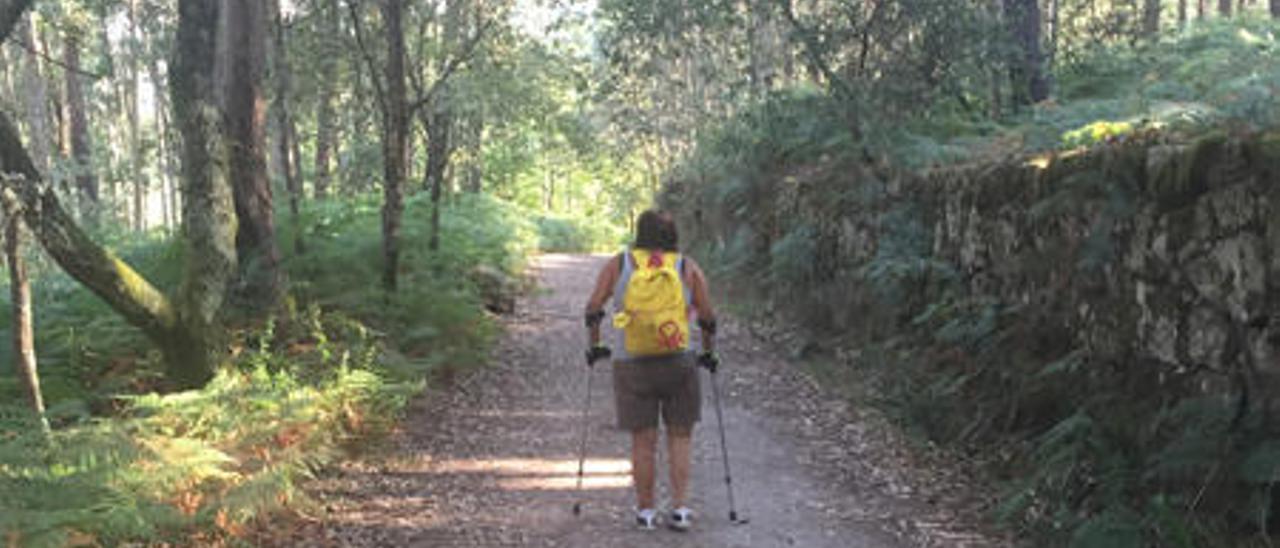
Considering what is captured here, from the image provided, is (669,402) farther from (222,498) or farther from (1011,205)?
(1011,205)

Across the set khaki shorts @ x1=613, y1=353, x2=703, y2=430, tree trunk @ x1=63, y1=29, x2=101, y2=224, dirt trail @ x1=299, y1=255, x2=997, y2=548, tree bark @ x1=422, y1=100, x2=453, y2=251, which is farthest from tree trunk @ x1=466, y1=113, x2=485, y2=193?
khaki shorts @ x1=613, y1=353, x2=703, y2=430

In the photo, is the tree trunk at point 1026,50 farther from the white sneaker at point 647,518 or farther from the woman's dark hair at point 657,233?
the white sneaker at point 647,518

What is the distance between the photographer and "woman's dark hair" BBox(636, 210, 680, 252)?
5.41 meters

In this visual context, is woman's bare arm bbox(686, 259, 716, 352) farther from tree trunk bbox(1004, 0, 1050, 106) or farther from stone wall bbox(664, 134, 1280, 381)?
tree trunk bbox(1004, 0, 1050, 106)

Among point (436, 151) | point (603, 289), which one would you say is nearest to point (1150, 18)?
point (436, 151)

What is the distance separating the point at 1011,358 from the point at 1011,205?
1282 millimetres

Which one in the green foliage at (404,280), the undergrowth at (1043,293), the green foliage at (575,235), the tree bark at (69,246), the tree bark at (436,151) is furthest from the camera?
the green foliage at (575,235)

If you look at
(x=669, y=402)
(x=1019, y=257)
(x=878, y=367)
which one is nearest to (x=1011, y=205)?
(x=1019, y=257)

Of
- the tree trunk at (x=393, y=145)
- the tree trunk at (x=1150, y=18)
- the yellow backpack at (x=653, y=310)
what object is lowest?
the yellow backpack at (x=653, y=310)

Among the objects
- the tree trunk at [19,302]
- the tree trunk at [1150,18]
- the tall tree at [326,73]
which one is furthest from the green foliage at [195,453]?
the tree trunk at [1150,18]

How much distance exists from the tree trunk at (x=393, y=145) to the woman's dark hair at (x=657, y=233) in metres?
6.16

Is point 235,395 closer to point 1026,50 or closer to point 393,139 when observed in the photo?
point 393,139

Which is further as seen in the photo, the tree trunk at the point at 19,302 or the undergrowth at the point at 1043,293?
the tree trunk at the point at 19,302

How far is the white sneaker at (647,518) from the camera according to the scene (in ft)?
18.5
